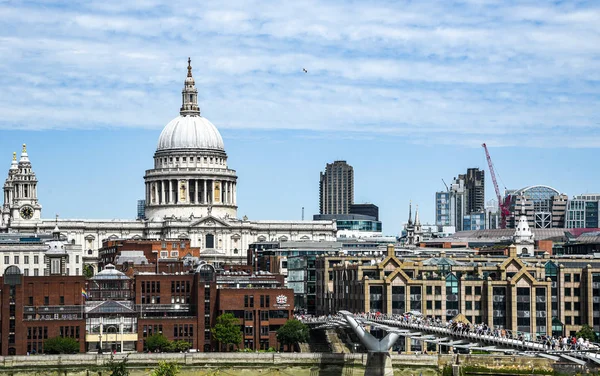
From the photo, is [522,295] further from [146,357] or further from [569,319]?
[146,357]

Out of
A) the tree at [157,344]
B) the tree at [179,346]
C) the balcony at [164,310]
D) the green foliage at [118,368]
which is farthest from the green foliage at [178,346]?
the green foliage at [118,368]

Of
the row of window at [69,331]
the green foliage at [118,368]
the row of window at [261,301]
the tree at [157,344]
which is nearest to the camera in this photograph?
the green foliage at [118,368]

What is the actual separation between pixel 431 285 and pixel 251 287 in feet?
54.5

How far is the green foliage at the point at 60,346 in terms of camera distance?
5482 inches

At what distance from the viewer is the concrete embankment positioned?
13212 centimetres

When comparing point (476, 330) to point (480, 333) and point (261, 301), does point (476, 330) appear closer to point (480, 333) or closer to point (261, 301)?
point (480, 333)

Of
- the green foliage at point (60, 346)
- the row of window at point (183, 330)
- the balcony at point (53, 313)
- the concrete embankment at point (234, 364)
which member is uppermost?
the balcony at point (53, 313)

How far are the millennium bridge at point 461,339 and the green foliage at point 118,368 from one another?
1646 cm

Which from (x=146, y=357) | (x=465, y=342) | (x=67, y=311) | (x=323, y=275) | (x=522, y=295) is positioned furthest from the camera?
(x=323, y=275)

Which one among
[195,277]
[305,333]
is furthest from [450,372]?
[195,277]

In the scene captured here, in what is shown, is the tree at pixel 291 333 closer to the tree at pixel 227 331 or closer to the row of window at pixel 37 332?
the tree at pixel 227 331

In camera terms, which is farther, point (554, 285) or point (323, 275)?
point (323, 275)

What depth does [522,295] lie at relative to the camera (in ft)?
509

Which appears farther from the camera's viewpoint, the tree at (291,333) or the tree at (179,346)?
the tree at (291,333)
